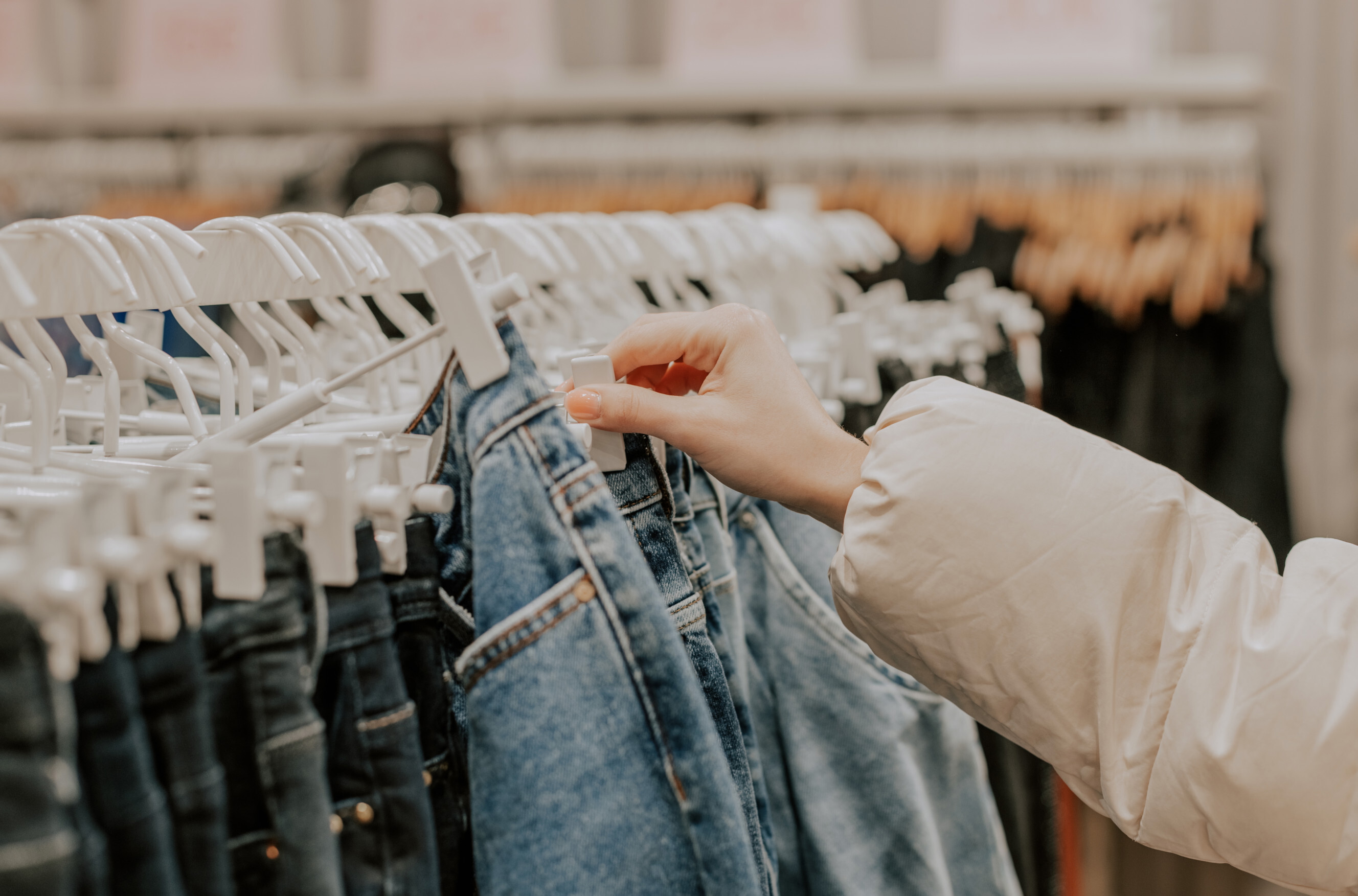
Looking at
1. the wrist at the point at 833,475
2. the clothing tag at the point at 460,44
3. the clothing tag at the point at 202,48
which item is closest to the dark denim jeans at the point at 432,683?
the wrist at the point at 833,475

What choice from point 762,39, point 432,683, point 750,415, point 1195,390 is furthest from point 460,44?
point 432,683

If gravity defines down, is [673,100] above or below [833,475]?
above

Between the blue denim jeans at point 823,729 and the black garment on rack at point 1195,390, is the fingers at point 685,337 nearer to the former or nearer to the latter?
the blue denim jeans at point 823,729

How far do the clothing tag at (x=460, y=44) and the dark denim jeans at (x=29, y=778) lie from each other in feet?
6.74

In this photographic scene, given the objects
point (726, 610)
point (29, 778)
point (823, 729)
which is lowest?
point (823, 729)

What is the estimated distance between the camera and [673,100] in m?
2.10

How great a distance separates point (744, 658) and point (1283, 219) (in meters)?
2.12

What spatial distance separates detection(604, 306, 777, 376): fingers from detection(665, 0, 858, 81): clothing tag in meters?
1.61

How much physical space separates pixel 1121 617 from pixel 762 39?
187 centimetres

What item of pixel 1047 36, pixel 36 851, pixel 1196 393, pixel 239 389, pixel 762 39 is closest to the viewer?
pixel 36 851

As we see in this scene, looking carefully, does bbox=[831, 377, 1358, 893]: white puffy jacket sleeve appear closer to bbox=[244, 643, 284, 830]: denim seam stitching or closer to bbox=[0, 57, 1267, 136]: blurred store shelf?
bbox=[244, 643, 284, 830]: denim seam stitching

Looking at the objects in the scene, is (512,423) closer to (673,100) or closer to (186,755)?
(186,755)

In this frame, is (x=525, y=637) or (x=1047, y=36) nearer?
(x=525, y=637)

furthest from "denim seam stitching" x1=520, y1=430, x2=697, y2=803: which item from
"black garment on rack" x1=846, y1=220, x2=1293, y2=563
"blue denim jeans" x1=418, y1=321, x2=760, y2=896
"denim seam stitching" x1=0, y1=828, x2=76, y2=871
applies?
"black garment on rack" x1=846, y1=220, x2=1293, y2=563
